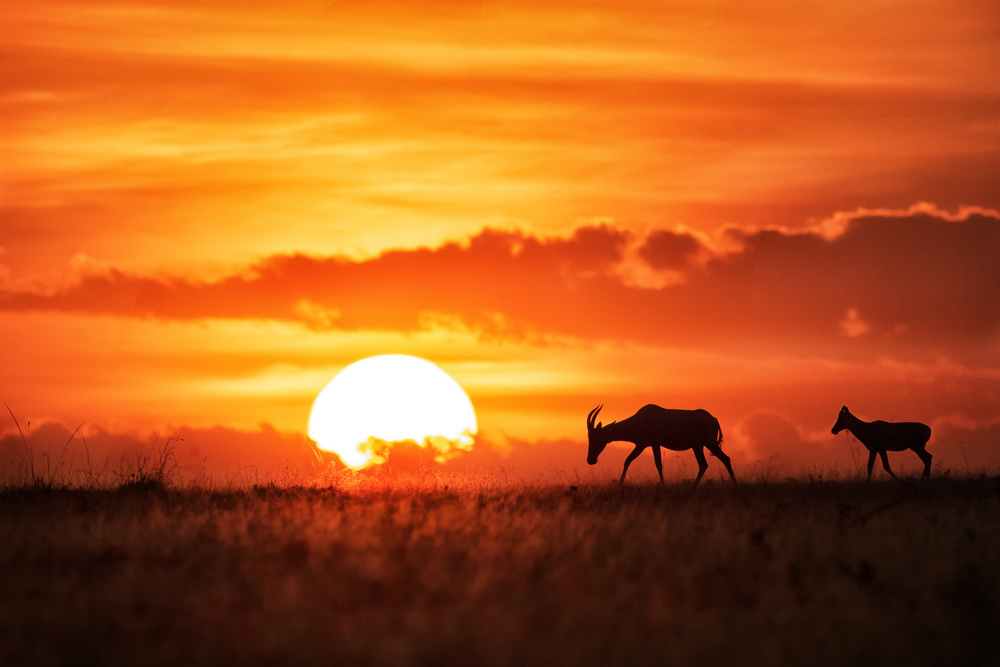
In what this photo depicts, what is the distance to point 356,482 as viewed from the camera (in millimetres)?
20812

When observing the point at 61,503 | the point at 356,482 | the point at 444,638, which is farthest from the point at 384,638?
the point at 356,482

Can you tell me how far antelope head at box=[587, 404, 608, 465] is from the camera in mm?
26547

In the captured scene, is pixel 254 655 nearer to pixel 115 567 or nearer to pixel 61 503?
pixel 115 567

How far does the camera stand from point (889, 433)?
2527cm

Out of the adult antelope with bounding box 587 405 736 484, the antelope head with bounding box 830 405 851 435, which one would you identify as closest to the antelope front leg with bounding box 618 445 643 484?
the adult antelope with bounding box 587 405 736 484

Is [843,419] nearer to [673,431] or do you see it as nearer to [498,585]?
[673,431]

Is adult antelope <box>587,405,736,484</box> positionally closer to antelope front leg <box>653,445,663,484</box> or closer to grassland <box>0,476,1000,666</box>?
antelope front leg <box>653,445,663,484</box>

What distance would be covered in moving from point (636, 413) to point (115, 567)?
54.9 feet

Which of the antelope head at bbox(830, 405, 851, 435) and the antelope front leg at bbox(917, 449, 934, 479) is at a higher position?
the antelope head at bbox(830, 405, 851, 435)

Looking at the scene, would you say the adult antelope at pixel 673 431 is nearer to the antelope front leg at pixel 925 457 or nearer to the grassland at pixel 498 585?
the antelope front leg at pixel 925 457

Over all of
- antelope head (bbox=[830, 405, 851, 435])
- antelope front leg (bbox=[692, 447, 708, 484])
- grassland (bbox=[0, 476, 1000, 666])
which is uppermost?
antelope head (bbox=[830, 405, 851, 435])

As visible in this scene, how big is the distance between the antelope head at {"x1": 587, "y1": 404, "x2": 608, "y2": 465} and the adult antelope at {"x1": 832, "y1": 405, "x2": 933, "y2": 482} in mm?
5690

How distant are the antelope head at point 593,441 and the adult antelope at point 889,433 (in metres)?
5.69

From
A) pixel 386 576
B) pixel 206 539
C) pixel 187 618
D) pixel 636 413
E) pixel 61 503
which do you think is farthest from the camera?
pixel 636 413
